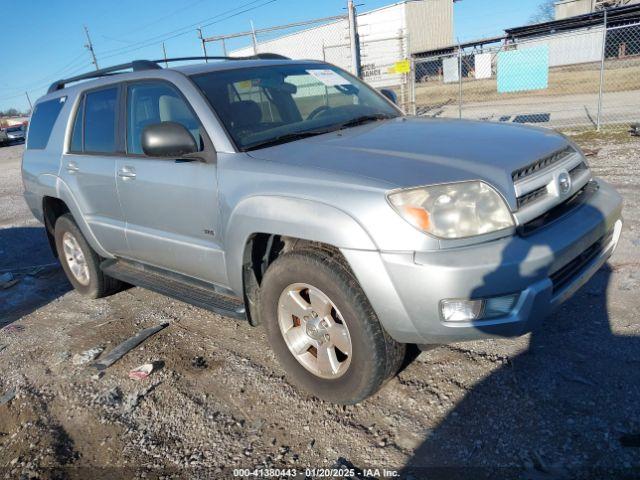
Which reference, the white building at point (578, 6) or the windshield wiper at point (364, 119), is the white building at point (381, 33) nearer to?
the white building at point (578, 6)

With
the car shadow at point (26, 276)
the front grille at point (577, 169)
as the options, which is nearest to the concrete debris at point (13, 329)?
the car shadow at point (26, 276)

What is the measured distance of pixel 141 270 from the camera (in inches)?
159

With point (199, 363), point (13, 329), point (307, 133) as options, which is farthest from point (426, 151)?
point (13, 329)

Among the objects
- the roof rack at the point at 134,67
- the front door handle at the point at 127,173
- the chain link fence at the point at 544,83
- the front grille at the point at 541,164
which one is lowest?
the chain link fence at the point at 544,83

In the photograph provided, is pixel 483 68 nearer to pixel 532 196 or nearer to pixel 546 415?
pixel 532 196

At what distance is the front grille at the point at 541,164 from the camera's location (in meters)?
Result: 2.47

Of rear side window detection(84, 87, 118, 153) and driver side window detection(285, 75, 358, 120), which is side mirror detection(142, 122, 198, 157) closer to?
driver side window detection(285, 75, 358, 120)

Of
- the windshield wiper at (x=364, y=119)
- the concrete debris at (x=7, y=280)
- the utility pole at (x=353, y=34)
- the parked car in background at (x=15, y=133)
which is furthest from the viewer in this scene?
the parked car in background at (x=15, y=133)

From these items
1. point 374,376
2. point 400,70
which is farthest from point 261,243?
point 400,70

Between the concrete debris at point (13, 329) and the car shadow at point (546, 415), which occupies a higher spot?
the car shadow at point (546, 415)

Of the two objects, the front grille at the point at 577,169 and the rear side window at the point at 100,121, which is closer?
the front grille at the point at 577,169

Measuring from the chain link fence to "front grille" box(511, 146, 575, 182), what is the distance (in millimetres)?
7714

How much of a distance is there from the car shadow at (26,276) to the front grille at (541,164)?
4.33 m

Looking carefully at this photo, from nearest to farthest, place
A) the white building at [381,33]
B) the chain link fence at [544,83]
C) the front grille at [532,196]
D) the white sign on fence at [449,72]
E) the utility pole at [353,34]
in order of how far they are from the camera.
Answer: the front grille at [532,196], the utility pole at [353,34], the chain link fence at [544,83], the white building at [381,33], the white sign on fence at [449,72]
